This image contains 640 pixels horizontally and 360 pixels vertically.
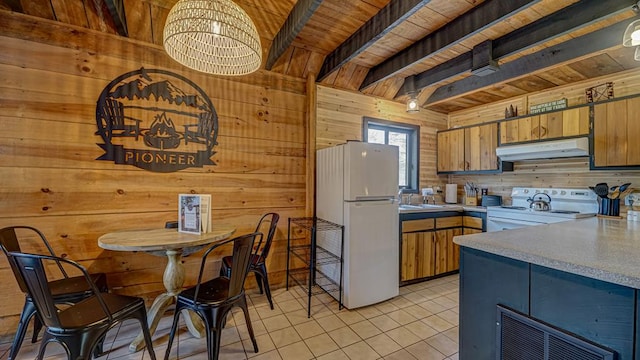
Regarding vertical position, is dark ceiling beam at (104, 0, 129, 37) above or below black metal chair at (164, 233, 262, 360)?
above

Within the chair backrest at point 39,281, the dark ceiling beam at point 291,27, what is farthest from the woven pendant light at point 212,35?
the chair backrest at point 39,281

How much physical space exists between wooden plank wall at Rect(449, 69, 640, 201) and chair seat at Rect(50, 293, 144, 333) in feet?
14.0

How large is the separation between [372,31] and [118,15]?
2.02m

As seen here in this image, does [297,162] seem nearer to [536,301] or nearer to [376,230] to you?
[376,230]

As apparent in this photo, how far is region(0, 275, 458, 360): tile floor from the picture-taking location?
187 cm

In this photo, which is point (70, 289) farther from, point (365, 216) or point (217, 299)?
point (365, 216)

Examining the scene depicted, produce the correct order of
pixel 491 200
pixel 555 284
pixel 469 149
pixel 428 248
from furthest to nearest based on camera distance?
pixel 469 149 → pixel 491 200 → pixel 428 248 → pixel 555 284

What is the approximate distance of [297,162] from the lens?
3.14m

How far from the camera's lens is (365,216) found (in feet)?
8.50

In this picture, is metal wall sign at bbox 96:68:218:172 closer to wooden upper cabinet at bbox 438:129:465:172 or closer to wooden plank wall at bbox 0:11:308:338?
wooden plank wall at bbox 0:11:308:338

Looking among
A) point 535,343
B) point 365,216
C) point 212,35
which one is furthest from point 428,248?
point 212,35

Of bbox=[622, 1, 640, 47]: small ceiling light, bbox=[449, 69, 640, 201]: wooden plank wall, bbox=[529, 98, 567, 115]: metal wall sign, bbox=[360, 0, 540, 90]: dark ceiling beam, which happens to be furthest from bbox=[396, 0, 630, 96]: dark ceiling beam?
bbox=[449, 69, 640, 201]: wooden plank wall

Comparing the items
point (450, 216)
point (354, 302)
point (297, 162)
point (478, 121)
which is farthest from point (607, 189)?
point (297, 162)

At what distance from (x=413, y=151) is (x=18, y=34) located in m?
4.33
